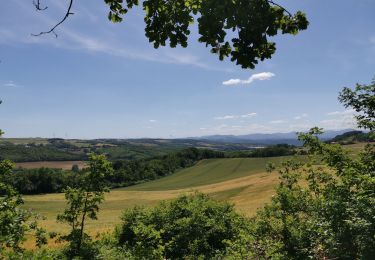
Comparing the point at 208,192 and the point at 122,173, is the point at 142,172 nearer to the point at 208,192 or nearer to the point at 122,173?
the point at 122,173

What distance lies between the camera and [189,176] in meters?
142

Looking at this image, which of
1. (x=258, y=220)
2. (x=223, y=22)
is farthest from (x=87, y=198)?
(x=223, y=22)

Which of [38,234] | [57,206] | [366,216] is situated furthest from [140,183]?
[366,216]

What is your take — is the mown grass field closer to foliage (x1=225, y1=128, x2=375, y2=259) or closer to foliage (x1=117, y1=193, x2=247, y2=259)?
foliage (x1=117, y1=193, x2=247, y2=259)

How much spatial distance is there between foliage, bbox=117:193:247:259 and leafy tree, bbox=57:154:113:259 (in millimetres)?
2679

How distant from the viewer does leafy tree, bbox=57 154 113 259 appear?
19797 millimetres

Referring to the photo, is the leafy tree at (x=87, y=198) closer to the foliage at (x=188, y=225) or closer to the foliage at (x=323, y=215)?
the foliage at (x=188, y=225)

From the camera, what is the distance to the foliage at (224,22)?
5.71 meters

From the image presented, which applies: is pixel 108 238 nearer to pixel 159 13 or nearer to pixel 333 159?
pixel 333 159

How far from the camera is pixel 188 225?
2392 centimetres

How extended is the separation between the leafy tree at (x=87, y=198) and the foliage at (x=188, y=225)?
8.79 feet

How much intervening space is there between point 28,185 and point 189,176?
182 ft

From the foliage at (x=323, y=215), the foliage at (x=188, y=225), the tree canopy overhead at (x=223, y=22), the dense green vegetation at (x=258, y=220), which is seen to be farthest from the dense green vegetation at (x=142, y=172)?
the tree canopy overhead at (x=223, y=22)

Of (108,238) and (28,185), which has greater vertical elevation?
(108,238)
